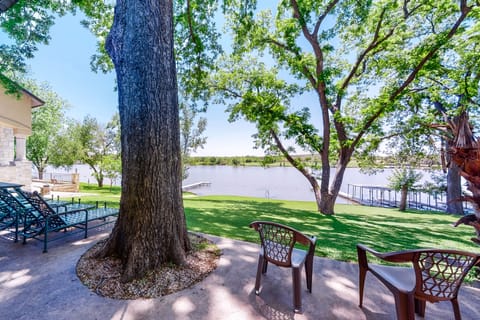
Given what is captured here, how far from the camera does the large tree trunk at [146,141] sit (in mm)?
2832

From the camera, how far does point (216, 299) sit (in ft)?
7.72

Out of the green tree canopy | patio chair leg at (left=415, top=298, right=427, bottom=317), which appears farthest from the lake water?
patio chair leg at (left=415, top=298, right=427, bottom=317)

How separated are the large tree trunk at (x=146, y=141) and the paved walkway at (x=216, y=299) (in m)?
0.59

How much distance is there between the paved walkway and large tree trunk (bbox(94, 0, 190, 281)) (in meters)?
0.59

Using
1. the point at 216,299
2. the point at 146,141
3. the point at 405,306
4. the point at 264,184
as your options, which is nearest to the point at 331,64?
the point at 146,141

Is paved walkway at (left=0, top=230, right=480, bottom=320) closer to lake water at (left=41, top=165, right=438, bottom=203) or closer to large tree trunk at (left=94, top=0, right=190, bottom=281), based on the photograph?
large tree trunk at (left=94, top=0, right=190, bottom=281)

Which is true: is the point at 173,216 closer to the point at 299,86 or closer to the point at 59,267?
the point at 59,267

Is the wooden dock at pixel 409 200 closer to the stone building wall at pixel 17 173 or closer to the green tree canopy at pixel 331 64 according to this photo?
the green tree canopy at pixel 331 64

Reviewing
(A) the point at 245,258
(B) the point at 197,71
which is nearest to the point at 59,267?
(A) the point at 245,258

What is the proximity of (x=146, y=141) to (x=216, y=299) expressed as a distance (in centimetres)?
238

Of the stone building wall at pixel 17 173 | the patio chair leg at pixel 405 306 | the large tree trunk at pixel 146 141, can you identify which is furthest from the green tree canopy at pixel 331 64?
the stone building wall at pixel 17 173

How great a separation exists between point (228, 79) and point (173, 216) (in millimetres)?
9911

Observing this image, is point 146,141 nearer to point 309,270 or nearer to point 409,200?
point 309,270

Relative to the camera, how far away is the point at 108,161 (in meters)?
19.8
